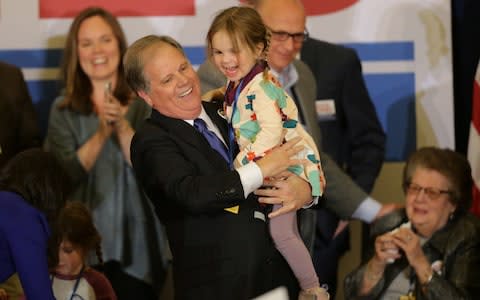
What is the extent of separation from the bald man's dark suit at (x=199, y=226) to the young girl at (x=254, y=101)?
0.10 m

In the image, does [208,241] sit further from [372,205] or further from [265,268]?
[372,205]

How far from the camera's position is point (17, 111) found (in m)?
4.94

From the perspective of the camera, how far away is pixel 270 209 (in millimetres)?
3340

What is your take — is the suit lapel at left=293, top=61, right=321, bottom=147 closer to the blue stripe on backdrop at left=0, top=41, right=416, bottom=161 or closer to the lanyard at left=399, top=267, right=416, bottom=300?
the lanyard at left=399, top=267, right=416, bottom=300

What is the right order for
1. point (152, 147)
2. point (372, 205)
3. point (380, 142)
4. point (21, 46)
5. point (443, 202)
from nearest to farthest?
point (152, 147)
point (443, 202)
point (372, 205)
point (380, 142)
point (21, 46)

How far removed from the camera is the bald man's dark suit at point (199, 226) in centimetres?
315

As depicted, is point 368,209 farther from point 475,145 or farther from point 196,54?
point 196,54

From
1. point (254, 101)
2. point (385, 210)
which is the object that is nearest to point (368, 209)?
point (385, 210)

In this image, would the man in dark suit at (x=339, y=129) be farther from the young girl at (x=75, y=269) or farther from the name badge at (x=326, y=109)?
the young girl at (x=75, y=269)

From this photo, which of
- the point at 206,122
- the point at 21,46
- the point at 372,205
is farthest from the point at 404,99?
the point at 206,122

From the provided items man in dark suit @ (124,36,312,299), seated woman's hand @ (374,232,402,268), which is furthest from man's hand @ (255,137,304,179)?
seated woman's hand @ (374,232,402,268)

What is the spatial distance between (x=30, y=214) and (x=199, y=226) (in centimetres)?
65

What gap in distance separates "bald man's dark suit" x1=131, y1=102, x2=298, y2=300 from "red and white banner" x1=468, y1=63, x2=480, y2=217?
1884mm

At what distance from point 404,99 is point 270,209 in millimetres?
2350
